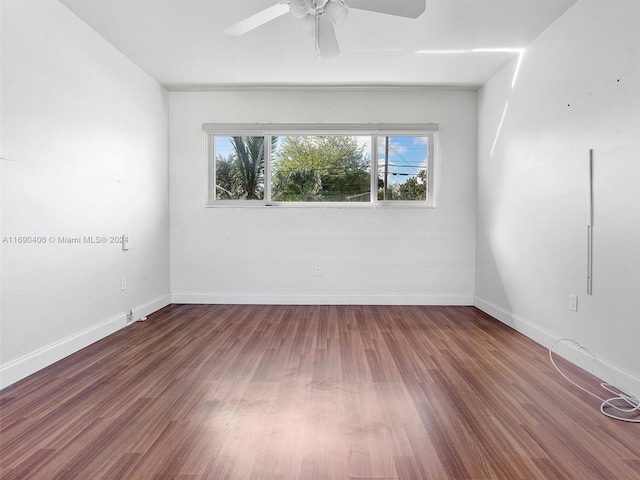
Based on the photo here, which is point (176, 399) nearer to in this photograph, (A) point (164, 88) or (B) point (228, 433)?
(B) point (228, 433)

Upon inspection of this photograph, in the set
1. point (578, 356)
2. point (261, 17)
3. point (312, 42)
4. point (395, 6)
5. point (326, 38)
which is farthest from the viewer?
point (312, 42)

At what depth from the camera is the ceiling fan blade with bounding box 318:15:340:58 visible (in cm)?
212

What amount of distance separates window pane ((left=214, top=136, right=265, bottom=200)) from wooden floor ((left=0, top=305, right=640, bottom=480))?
6.38 feet

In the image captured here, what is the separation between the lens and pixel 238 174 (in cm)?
436

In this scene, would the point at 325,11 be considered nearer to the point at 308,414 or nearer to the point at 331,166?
the point at 308,414

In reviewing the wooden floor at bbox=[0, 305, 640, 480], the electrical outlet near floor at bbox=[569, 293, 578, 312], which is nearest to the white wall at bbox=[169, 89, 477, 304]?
the wooden floor at bbox=[0, 305, 640, 480]

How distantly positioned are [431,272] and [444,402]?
247 cm

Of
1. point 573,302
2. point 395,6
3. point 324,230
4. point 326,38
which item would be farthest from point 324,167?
point 573,302

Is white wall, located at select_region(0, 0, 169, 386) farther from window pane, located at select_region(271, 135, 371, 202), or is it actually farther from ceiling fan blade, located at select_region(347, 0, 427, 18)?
ceiling fan blade, located at select_region(347, 0, 427, 18)

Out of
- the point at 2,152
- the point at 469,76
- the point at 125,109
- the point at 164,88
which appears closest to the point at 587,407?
the point at 469,76

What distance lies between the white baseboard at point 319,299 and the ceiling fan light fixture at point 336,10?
117 inches

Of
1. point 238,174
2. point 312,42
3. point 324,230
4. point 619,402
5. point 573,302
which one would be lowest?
point 619,402

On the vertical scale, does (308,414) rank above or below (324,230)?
below

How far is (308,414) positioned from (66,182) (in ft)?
7.75
